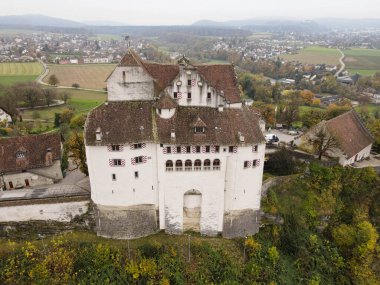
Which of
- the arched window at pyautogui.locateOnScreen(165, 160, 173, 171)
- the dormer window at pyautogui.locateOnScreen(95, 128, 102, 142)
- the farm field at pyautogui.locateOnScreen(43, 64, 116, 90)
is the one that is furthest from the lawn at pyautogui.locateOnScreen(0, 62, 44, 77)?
the arched window at pyautogui.locateOnScreen(165, 160, 173, 171)

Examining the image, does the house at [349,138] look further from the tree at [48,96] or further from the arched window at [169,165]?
the tree at [48,96]

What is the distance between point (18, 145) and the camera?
177 feet

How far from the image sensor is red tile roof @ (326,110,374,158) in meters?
59.8

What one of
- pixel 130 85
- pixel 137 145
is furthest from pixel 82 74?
pixel 137 145

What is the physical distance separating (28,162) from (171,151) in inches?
961

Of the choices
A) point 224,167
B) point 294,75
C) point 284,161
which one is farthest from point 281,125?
point 294,75

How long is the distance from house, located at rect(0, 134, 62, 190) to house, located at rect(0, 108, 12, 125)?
132 ft

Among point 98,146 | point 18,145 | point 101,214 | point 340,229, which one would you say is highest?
point 98,146

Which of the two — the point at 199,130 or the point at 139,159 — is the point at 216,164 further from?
the point at 139,159

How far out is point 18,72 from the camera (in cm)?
15375

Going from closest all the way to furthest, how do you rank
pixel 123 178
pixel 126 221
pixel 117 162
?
pixel 117 162 < pixel 123 178 < pixel 126 221

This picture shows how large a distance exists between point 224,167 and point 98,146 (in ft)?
52.3

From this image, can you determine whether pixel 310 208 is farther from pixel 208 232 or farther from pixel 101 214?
pixel 101 214

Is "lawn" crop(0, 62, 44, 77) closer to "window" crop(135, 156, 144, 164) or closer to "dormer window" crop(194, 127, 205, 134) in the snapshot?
"window" crop(135, 156, 144, 164)
